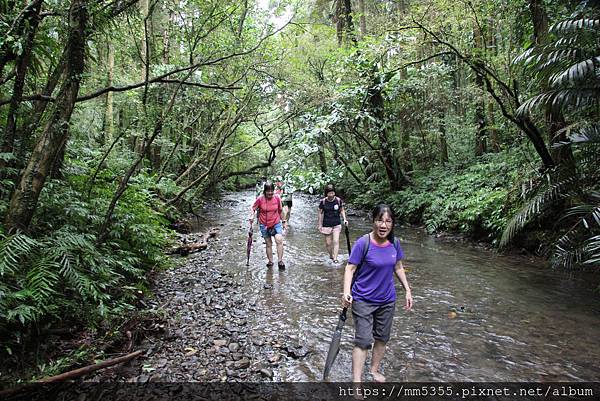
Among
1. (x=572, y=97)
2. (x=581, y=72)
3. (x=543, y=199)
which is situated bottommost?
(x=543, y=199)

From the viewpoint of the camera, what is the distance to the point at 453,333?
5.25 metres

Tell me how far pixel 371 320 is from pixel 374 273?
20.6 inches

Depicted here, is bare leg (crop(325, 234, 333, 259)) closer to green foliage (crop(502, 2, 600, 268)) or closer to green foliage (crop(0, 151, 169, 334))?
green foliage (crop(0, 151, 169, 334))

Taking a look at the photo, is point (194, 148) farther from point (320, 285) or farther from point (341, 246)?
point (320, 285)

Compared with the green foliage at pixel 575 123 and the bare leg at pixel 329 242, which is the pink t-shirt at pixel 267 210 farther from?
the green foliage at pixel 575 123

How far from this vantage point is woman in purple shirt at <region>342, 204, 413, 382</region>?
374 cm

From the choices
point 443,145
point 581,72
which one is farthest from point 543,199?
point 443,145

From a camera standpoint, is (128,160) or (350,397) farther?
(128,160)

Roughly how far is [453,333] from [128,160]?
31.6 ft

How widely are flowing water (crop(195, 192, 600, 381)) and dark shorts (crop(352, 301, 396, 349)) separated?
73 cm

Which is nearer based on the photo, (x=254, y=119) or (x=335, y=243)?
(x=335, y=243)

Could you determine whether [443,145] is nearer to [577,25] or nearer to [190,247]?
[577,25]

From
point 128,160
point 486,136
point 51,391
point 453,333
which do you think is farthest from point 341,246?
point 486,136

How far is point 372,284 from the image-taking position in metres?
3.81
